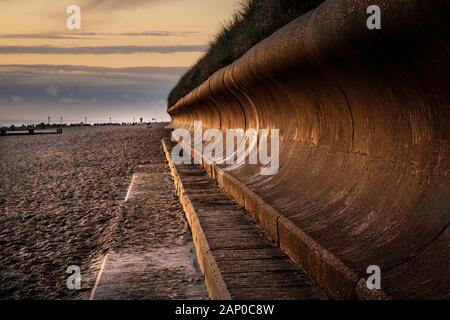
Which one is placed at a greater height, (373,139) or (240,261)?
(373,139)

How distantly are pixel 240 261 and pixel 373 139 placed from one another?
1061 millimetres

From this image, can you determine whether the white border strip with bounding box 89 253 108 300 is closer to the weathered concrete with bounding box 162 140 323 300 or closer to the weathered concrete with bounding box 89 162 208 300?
the weathered concrete with bounding box 89 162 208 300

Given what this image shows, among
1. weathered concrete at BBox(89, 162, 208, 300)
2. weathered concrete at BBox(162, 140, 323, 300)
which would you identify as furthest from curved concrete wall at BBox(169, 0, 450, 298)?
weathered concrete at BBox(89, 162, 208, 300)

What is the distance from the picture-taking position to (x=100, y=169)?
13.3m

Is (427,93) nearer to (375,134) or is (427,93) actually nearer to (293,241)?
(375,134)

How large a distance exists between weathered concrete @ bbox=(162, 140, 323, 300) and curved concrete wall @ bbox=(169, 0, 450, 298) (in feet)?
0.45

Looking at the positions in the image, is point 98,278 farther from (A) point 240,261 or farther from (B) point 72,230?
(B) point 72,230

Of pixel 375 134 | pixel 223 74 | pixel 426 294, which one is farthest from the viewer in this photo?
pixel 223 74

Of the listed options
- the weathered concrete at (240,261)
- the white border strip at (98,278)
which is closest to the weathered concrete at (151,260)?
the white border strip at (98,278)

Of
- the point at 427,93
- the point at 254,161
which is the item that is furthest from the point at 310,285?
the point at 254,161

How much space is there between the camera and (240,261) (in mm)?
3266

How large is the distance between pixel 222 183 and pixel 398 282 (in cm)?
475

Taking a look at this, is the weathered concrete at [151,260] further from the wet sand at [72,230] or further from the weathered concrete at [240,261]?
the weathered concrete at [240,261]

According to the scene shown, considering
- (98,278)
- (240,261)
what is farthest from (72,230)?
(240,261)
